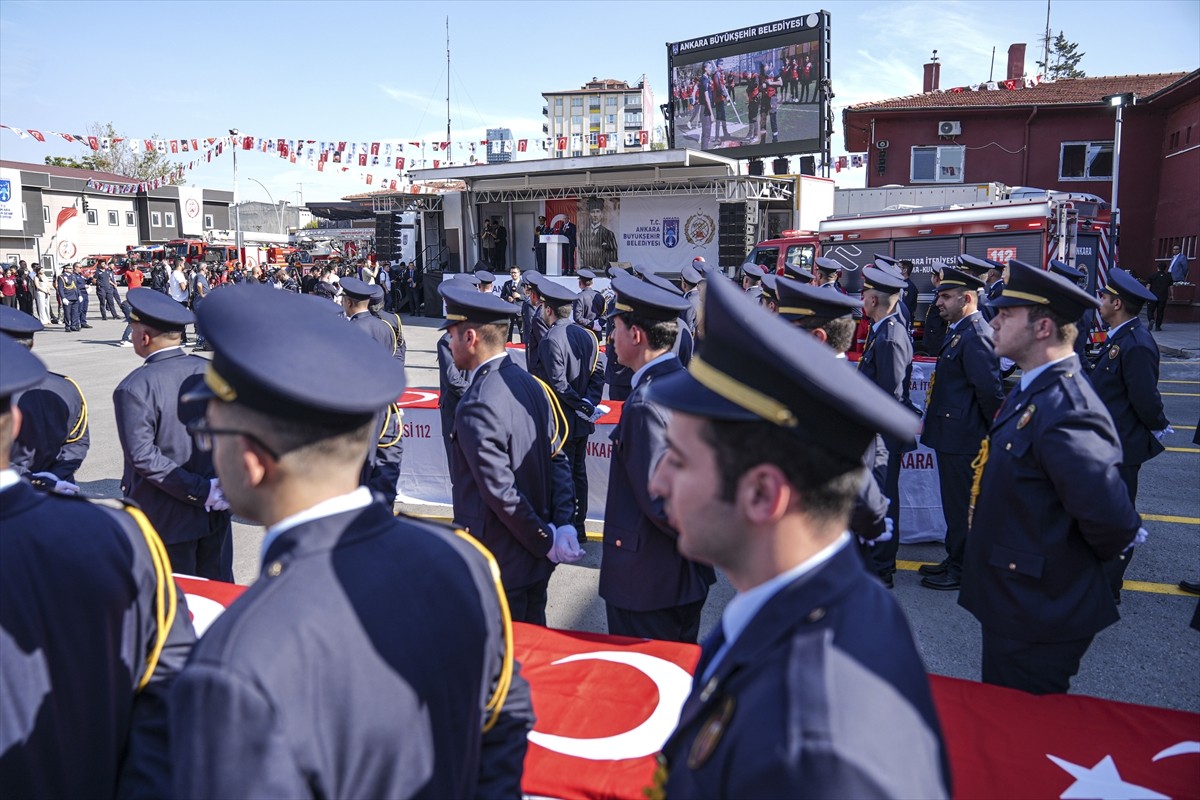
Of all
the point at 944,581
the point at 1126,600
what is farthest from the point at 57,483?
the point at 1126,600

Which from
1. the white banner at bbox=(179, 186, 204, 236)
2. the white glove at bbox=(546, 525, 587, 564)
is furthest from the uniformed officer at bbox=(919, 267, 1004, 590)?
the white banner at bbox=(179, 186, 204, 236)

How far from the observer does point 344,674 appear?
1.34 m

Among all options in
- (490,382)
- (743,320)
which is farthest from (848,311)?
(743,320)

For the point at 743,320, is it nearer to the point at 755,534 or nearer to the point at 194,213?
the point at 755,534

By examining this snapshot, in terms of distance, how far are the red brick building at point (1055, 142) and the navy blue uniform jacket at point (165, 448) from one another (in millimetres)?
28701

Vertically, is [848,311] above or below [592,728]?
above

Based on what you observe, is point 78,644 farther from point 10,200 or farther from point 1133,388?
point 10,200

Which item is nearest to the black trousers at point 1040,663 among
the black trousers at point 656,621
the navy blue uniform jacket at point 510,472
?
the black trousers at point 656,621

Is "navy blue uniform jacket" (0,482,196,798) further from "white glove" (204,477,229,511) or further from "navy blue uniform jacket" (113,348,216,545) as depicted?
"white glove" (204,477,229,511)

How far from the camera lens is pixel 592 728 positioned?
2.54 meters

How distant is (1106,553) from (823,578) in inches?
96.7

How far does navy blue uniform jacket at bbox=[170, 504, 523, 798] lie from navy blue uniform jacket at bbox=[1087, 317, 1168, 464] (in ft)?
17.7

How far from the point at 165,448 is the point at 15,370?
2.44 metres

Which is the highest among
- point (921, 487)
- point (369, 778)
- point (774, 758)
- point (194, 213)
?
point (194, 213)
